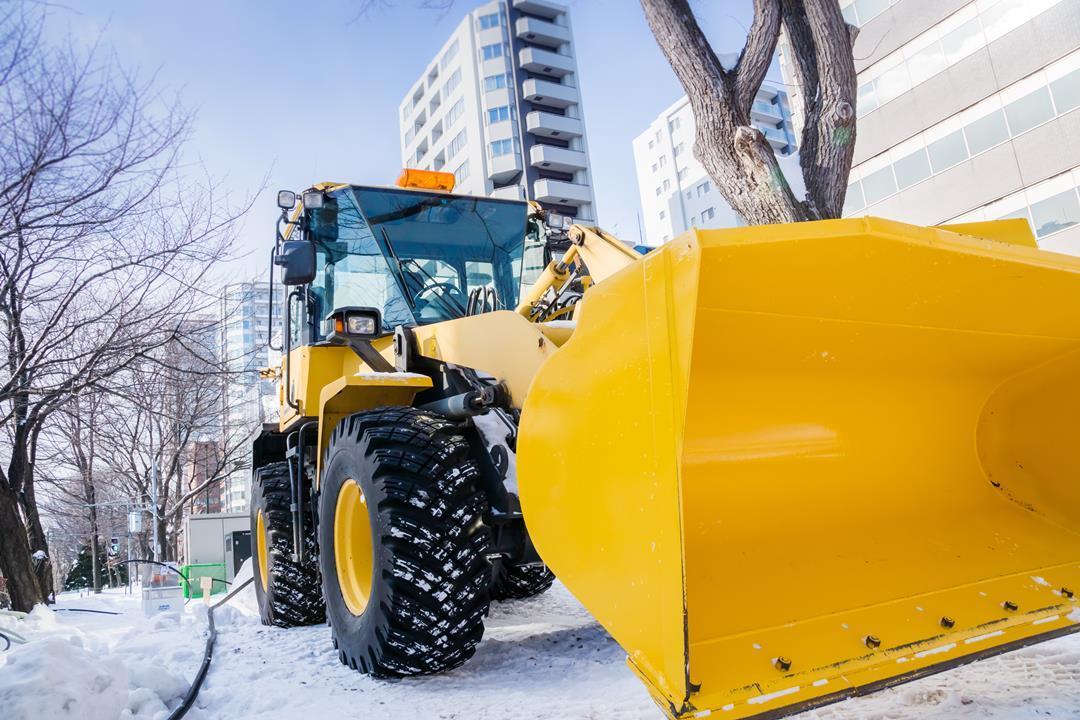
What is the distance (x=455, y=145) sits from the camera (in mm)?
49531

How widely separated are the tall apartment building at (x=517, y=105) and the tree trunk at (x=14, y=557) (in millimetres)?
37262

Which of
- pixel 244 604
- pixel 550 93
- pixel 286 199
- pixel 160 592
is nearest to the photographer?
pixel 286 199

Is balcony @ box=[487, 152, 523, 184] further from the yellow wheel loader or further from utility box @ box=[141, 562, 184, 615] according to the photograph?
the yellow wheel loader

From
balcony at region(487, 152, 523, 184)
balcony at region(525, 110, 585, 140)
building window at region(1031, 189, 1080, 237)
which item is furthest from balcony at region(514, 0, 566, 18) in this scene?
building window at region(1031, 189, 1080, 237)

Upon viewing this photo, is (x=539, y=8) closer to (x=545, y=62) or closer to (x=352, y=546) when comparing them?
(x=545, y=62)

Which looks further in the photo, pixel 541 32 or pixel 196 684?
pixel 541 32

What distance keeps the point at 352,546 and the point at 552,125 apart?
155 feet

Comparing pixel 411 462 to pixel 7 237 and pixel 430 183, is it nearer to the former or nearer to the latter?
pixel 430 183

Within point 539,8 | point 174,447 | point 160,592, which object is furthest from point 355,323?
point 539,8

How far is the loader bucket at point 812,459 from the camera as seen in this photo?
1742 mm

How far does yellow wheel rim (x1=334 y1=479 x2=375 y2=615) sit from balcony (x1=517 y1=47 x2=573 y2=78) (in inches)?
1902

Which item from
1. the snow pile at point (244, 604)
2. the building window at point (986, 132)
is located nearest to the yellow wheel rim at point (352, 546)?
the snow pile at point (244, 604)

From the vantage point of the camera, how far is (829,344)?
89.4 inches

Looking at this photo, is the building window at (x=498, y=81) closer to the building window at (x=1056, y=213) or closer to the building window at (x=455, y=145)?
the building window at (x=455, y=145)
